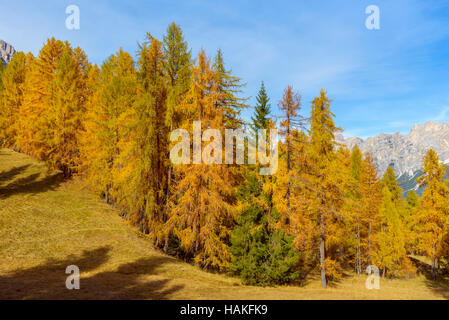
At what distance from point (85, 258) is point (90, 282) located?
438 cm

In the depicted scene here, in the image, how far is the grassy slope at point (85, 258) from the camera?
11.4 metres

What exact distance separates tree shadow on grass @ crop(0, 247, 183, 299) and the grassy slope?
1.2 inches

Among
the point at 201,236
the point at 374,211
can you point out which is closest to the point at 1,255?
the point at 201,236

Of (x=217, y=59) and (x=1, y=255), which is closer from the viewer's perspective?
(x=1, y=255)

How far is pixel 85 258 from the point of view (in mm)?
15836

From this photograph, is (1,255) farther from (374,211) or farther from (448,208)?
(448,208)

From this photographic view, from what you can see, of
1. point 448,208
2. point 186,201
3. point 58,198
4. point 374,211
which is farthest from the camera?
point 374,211

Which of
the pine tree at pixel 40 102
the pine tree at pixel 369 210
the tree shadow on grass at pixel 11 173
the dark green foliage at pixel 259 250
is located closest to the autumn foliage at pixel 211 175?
the dark green foliage at pixel 259 250

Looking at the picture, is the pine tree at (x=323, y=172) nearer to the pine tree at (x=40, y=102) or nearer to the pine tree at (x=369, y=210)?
the pine tree at (x=369, y=210)

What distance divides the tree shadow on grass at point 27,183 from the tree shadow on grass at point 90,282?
38.2 ft

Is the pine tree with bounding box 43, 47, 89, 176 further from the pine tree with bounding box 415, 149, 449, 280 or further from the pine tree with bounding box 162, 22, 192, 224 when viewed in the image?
the pine tree with bounding box 415, 149, 449, 280

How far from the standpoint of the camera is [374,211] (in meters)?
31.2

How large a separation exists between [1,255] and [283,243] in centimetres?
1649

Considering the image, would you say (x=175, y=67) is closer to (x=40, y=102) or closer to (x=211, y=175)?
(x=211, y=175)
